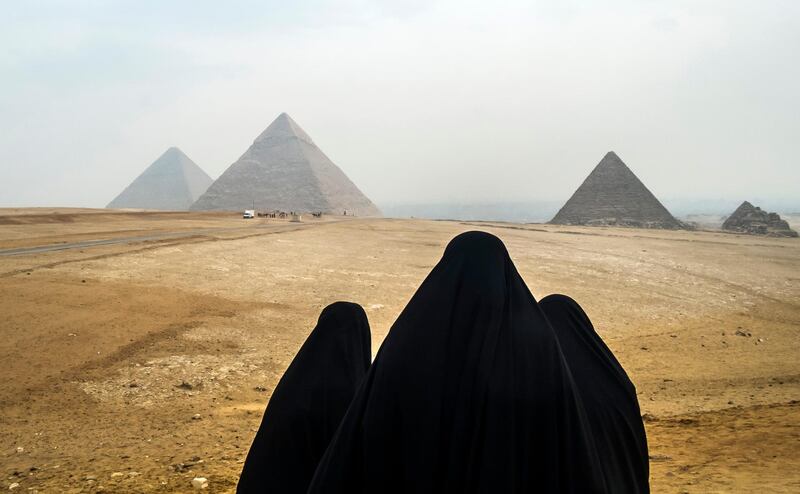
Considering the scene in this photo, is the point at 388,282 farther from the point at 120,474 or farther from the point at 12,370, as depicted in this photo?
the point at 120,474

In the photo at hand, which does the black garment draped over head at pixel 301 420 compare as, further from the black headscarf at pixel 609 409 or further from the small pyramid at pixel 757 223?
the small pyramid at pixel 757 223

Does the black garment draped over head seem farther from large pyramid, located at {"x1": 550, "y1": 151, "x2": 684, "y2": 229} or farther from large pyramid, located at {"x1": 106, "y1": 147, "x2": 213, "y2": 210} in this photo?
large pyramid, located at {"x1": 106, "y1": 147, "x2": 213, "y2": 210}

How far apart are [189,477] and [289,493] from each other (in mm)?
1972

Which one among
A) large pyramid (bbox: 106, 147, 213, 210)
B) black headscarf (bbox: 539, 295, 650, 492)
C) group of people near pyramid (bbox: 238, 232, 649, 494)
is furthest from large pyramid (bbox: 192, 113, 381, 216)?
group of people near pyramid (bbox: 238, 232, 649, 494)

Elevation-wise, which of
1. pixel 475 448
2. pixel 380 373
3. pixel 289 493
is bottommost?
pixel 289 493

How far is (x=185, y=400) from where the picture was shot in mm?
5934

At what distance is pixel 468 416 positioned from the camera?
1.78 meters

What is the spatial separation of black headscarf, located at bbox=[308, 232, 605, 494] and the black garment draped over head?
60 centimetres

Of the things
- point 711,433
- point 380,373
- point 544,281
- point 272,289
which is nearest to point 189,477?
point 380,373

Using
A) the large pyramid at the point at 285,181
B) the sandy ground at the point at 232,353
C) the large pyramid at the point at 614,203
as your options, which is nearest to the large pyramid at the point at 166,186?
the large pyramid at the point at 285,181

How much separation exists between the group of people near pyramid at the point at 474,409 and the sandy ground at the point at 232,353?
7.59 feet

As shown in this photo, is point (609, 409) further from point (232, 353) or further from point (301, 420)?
point (232, 353)

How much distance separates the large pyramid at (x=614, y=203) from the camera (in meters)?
59.8

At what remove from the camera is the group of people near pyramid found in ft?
5.76
